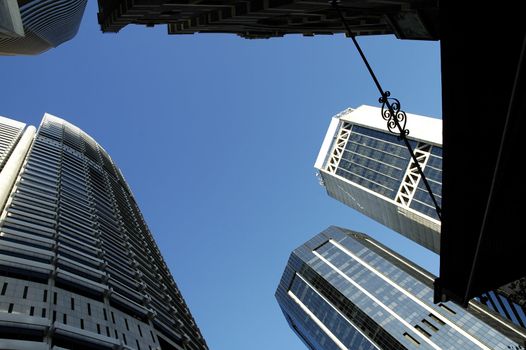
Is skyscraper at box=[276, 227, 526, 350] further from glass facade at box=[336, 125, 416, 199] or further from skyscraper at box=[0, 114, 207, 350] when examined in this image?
skyscraper at box=[0, 114, 207, 350]

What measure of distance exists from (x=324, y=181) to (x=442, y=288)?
142732 millimetres

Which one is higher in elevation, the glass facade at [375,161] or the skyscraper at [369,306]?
the glass facade at [375,161]

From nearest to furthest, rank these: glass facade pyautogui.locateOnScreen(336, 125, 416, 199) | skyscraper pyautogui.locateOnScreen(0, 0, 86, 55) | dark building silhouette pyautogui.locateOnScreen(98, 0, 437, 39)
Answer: dark building silhouette pyautogui.locateOnScreen(98, 0, 437, 39) < skyscraper pyautogui.locateOnScreen(0, 0, 86, 55) < glass facade pyautogui.locateOnScreen(336, 125, 416, 199)

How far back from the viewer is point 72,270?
44.5m

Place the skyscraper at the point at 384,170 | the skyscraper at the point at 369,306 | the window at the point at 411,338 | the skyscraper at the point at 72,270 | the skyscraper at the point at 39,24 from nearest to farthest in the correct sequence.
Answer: the skyscraper at the point at 72,270, the skyscraper at the point at 39,24, the skyscraper at the point at 384,170, the skyscraper at the point at 369,306, the window at the point at 411,338

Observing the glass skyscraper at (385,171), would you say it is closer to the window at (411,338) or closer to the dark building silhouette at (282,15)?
the window at (411,338)

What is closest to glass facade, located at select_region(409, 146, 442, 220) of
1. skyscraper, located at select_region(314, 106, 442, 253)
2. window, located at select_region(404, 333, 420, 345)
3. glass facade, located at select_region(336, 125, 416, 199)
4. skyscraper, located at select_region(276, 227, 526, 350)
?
skyscraper, located at select_region(314, 106, 442, 253)

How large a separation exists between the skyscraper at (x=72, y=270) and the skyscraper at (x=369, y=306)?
7187 centimetres

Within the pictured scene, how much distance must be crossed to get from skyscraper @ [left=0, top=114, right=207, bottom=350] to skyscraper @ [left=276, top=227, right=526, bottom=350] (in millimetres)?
71869

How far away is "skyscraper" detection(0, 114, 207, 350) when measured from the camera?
32759mm

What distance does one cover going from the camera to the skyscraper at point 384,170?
106750mm

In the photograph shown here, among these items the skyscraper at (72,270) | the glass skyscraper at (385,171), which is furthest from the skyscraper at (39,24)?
the glass skyscraper at (385,171)

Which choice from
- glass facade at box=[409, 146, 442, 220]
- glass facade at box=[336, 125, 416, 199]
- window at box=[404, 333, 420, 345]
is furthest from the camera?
glass facade at box=[336, 125, 416, 199]

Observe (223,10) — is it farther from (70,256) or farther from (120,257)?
(120,257)
